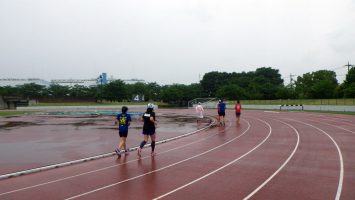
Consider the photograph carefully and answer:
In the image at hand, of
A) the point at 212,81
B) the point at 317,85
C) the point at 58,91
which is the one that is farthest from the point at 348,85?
the point at 58,91

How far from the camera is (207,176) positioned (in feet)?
29.9

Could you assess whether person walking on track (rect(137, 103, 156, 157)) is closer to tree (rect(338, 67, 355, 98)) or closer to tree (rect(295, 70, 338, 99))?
tree (rect(338, 67, 355, 98))

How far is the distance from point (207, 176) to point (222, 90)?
70029mm

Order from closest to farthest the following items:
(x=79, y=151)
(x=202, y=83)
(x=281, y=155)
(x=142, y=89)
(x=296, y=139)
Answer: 1. (x=281, y=155)
2. (x=79, y=151)
3. (x=296, y=139)
4. (x=142, y=89)
5. (x=202, y=83)

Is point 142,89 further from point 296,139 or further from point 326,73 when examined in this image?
point 296,139

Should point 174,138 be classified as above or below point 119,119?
below

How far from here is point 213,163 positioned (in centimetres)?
1087

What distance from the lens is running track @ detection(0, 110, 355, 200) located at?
24.9ft

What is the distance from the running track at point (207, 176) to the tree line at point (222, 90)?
4880 centimetres

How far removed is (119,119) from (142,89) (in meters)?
83.0

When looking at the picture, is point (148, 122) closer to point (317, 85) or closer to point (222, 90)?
point (317, 85)

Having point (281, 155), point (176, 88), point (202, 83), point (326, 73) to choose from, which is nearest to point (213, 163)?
point (281, 155)

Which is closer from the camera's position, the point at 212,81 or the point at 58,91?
the point at 58,91

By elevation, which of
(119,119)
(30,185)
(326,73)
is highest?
(326,73)
